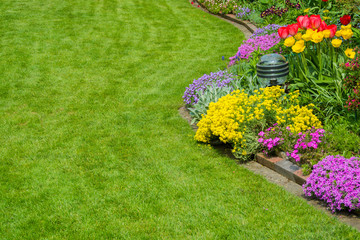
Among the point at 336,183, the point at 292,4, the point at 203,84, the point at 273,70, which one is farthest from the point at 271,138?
the point at 292,4

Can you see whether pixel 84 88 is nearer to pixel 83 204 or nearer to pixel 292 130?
pixel 83 204

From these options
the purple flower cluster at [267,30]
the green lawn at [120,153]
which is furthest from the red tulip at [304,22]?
the purple flower cluster at [267,30]

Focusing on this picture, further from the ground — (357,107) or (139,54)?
(357,107)

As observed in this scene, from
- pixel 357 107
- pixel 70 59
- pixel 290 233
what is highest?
pixel 357 107

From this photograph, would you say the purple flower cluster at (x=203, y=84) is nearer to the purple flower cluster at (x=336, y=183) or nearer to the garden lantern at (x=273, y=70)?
the garden lantern at (x=273, y=70)

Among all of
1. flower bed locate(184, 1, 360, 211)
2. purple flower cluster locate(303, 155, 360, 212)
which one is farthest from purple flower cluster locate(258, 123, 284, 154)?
purple flower cluster locate(303, 155, 360, 212)

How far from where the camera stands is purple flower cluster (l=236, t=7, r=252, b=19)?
13.4 metres

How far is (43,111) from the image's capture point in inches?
327

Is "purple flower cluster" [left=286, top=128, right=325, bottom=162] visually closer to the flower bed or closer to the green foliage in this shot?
the flower bed

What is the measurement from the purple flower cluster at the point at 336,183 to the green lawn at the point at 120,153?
0.22 m

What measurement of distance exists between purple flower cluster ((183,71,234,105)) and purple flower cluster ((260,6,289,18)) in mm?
4317

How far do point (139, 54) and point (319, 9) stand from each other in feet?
15.8

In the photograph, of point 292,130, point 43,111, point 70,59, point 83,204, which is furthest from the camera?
point 70,59

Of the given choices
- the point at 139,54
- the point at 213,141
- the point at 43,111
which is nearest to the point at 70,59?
the point at 139,54
